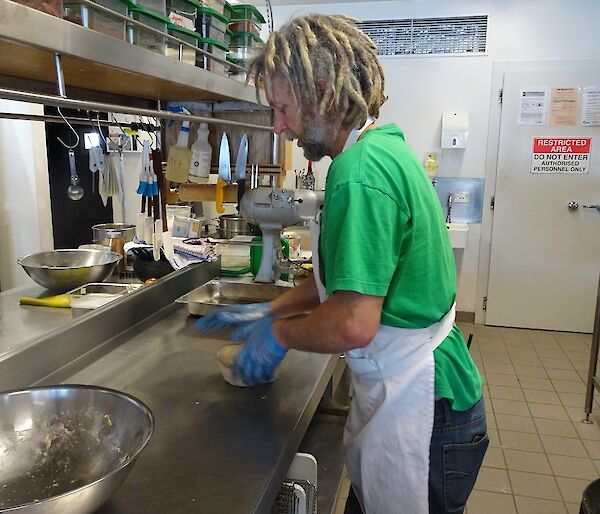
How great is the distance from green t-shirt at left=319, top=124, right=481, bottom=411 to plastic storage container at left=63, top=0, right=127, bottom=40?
22.3 inches

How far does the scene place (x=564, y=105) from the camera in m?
4.02

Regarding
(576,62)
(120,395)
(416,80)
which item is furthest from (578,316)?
(120,395)

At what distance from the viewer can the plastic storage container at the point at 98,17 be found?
105 cm

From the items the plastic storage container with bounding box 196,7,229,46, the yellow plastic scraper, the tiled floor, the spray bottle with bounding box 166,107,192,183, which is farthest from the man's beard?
the tiled floor

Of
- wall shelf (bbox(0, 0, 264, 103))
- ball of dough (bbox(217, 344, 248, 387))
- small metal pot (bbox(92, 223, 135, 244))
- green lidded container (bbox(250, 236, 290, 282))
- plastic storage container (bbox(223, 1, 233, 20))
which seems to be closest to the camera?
wall shelf (bbox(0, 0, 264, 103))

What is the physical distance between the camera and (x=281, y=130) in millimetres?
1215

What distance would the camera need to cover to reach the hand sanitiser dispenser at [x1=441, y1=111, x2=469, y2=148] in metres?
4.19

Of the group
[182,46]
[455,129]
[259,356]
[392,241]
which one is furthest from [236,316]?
[455,129]

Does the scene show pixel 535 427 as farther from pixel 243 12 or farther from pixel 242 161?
pixel 243 12

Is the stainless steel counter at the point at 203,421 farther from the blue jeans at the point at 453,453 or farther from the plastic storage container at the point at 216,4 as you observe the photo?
the plastic storage container at the point at 216,4

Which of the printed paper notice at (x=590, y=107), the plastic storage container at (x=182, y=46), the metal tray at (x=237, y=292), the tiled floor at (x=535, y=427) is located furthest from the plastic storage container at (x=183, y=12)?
the printed paper notice at (x=590, y=107)

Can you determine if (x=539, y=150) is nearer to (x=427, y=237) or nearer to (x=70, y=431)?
(x=427, y=237)

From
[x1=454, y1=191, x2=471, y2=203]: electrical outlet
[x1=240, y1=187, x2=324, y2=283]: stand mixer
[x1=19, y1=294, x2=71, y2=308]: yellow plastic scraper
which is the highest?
[x1=240, y1=187, x2=324, y2=283]: stand mixer

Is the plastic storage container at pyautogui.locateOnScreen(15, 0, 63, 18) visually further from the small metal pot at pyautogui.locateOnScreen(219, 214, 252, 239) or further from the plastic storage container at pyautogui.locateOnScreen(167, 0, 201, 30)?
the small metal pot at pyautogui.locateOnScreen(219, 214, 252, 239)
